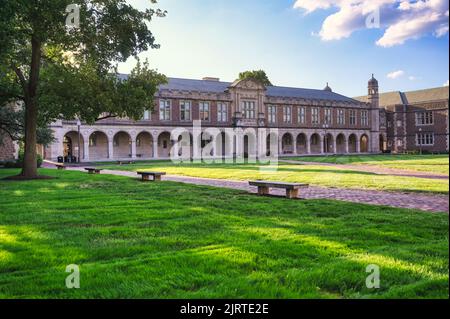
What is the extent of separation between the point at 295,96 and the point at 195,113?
66.0ft

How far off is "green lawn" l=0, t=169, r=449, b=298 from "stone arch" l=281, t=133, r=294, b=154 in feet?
173

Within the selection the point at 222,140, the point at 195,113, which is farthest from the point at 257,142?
the point at 195,113

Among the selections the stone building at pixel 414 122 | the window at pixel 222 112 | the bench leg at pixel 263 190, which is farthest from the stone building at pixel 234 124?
the bench leg at pixel 263 190

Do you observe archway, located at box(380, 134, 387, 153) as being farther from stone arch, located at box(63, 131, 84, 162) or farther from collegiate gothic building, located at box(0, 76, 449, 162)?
stone arch, located at box(63, 131, 84, 162)

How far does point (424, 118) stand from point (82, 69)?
63711 mm

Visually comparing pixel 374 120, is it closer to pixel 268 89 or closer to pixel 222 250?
pixel 268 89

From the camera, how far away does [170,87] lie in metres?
54.0

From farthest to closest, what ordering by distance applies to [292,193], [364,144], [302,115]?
[364,144] < [302,115] < [292,193]

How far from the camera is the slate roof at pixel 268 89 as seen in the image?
5562 cm

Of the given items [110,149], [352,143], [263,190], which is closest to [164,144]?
[110,149]

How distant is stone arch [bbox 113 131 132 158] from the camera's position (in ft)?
165

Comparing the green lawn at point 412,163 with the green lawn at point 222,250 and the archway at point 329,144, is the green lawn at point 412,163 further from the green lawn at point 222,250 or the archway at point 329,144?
the archway at point 329,144

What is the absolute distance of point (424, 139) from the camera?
68.6 m
